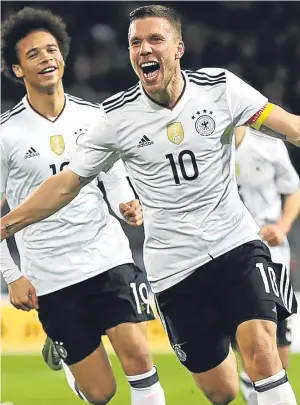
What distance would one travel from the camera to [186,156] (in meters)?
3.97

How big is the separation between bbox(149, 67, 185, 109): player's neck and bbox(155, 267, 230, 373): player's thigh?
699 mm

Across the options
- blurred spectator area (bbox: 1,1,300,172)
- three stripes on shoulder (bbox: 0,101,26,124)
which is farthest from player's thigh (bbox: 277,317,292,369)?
blurred spectator area (bbox: 1,1,300,172)

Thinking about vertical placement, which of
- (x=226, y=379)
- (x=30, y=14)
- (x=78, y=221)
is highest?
(x=30, y=14)

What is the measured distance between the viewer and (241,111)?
3930 millimetres

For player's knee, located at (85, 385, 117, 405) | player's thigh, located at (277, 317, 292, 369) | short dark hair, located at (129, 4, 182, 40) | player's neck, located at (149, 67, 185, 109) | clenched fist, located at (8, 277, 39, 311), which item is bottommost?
player's thigh, located at (277, 317, 292, 369)

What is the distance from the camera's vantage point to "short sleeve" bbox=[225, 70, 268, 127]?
389cm

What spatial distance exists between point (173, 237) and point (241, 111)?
1.97 ft

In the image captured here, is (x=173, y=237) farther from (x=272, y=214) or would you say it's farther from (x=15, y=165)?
(x=272, y=214)

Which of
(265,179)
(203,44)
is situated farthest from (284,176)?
(203,44)

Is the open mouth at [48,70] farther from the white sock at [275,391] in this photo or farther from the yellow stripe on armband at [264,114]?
the white sock at [275,391]

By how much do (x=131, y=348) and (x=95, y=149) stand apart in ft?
3.40

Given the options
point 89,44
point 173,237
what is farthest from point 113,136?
point 89,44

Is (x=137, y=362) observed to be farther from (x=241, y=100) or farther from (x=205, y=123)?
(x=241, y=100)

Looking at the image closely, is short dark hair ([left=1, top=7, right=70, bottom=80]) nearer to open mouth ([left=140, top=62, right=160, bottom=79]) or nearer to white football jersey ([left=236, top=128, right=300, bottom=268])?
white football jersey ([left=236, top=128, right=300, bottom=268])
